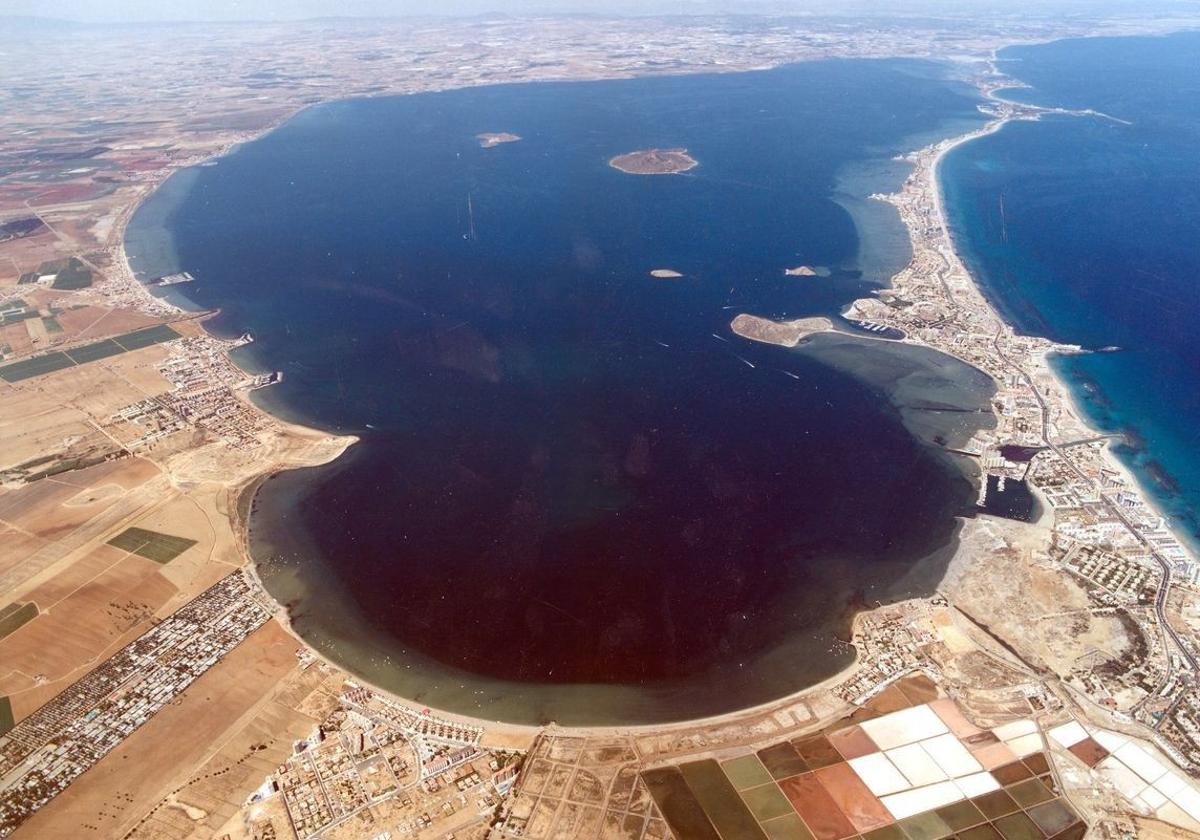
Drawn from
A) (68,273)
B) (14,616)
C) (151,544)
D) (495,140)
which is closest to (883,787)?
(151,544)

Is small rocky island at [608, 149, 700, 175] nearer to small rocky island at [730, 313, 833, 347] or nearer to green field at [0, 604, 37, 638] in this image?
small rocky island at [730, 313, 833, 347]

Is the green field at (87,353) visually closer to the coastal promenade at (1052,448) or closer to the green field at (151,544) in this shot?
the green field at (151,544)

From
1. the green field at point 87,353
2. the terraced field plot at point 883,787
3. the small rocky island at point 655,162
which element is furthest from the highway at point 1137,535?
the green field at point 87,353

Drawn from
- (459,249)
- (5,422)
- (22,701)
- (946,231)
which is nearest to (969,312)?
(946,231)

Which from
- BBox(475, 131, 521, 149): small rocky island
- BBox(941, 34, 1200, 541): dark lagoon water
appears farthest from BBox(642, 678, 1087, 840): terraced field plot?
BBox(475, 131, 521, 149): small rocky island

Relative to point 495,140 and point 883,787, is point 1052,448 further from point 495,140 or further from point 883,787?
point 495,140

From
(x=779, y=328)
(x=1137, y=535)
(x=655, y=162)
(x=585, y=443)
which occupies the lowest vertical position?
(x=1137, y=535)
